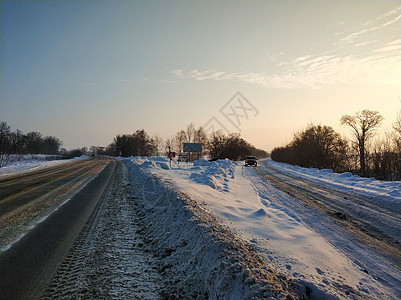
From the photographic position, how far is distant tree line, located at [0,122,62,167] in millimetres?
32000

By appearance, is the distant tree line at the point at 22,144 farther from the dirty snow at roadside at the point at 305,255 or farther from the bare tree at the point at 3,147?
the dirty snow at roadside at the point at 305,255

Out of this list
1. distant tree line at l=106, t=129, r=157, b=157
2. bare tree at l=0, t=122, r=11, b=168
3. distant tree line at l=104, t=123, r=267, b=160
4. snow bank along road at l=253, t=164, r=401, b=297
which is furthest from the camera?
distant tree line at l=106, t=129, r=157, b=157

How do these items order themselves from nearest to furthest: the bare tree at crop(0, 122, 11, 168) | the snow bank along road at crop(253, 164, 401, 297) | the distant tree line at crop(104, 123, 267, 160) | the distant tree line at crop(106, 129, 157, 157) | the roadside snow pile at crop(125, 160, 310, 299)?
the roadside snow pile at crop(125, 160, 310, 299) → the snow bank along road at crop(253, 164, 401, 297) → the bare tree at crop(0, 122, 11, 168) → the distant tree line at crop(104, 123, 267, 160) → the distant tree line at crop(106, 129, 157, 157)

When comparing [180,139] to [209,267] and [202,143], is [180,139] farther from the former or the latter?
[209,267]

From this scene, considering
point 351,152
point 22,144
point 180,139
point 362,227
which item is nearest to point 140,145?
point 180,139

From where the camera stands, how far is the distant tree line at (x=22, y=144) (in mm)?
32000

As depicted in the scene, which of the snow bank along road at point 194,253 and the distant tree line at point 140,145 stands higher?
the distant tree line at point 140,145

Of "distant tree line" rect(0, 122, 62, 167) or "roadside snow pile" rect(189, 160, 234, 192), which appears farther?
"distant tree line" rect(0, 122, 62, 167)

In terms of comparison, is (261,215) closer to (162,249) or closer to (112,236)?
(162,249)

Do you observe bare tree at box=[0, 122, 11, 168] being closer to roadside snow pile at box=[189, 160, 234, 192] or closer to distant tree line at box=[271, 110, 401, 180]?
roadside snow pile at box=[189, 160, 234, 192]

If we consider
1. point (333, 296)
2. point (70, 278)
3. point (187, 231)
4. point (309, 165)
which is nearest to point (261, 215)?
point (187, 231)

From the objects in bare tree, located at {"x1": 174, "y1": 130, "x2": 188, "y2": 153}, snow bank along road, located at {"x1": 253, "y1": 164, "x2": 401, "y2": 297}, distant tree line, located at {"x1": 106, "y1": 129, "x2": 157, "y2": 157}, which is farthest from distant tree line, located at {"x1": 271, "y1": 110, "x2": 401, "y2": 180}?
distant tree line, located at {"x1": 106, "y1": 129, "x2": 157, "y2": 157}

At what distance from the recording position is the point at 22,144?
67.8 meters

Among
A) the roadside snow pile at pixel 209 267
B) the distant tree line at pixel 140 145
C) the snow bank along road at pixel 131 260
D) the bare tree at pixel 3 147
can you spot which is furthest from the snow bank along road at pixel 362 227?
the distant tree line at pixel 140 145
